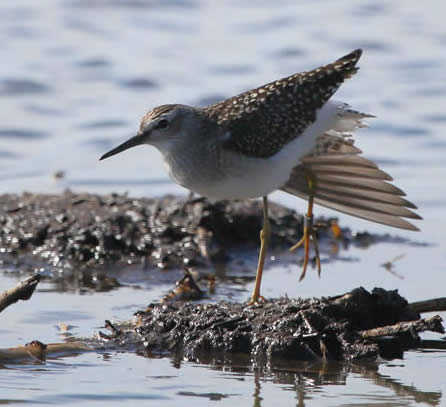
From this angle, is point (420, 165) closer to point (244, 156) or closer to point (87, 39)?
point (244, 156)

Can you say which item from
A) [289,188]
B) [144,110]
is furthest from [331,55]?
[289,188]

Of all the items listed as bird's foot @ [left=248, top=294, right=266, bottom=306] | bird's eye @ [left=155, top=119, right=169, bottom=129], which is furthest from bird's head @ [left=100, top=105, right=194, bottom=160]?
bird's foot @ [left=248, top=294, right=266, bottom=306]

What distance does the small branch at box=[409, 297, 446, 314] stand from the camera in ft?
22.9

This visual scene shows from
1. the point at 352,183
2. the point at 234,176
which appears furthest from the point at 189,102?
the point at 234,176

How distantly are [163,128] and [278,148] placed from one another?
82 centimetres

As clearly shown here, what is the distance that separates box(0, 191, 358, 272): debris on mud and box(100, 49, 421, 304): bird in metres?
0.54

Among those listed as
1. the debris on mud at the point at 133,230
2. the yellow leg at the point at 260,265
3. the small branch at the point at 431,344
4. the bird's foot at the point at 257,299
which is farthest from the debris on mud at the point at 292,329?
the debris on mud at the point at 133,230

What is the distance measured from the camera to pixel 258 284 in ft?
24.8

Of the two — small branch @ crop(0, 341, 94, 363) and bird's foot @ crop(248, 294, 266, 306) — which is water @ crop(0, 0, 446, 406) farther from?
bird's foot @ crop(248, 294, 266, 306)

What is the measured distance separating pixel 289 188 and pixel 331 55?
25.5 feet

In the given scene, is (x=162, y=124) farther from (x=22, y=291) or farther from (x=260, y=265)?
(x=22, y=291)

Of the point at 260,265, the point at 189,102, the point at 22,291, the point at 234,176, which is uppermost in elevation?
the point at 189,102

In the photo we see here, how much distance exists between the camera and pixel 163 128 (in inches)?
292

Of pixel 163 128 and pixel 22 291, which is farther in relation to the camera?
pixel 163 128
